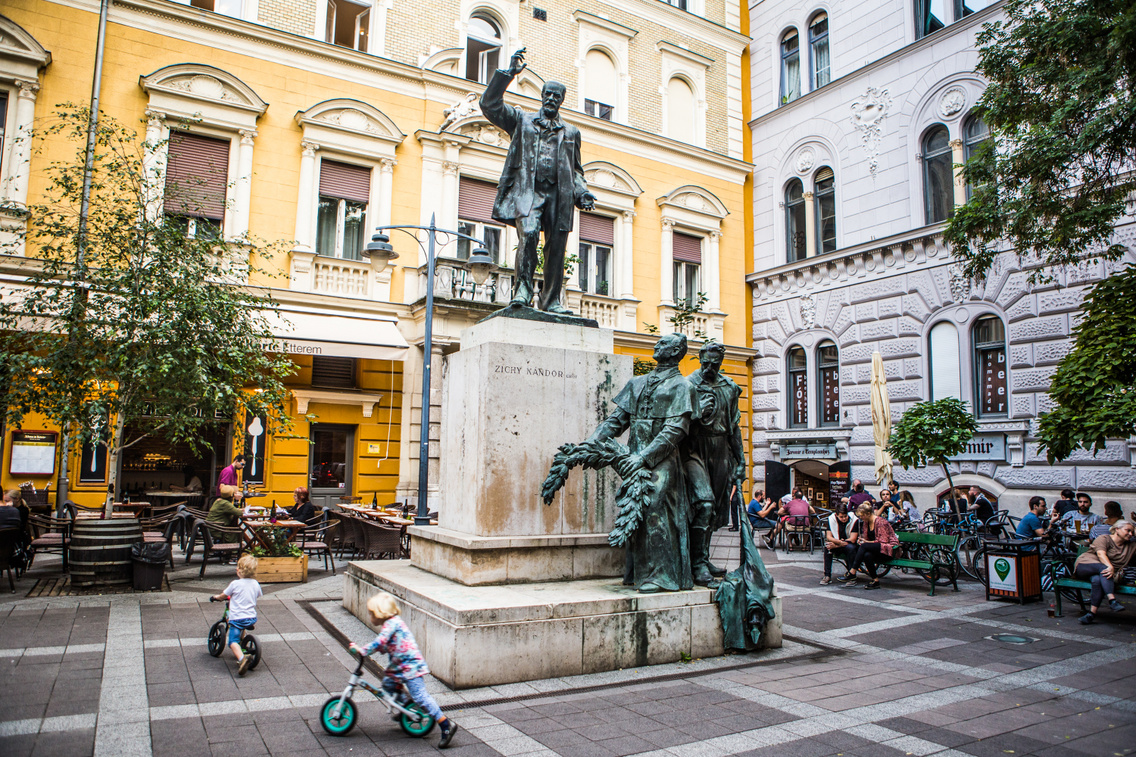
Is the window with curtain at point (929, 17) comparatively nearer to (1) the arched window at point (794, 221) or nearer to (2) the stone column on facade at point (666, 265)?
(1) the arched window at point (794, 221)

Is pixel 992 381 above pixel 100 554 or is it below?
above

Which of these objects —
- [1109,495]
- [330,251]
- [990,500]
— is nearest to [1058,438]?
[1109,495]

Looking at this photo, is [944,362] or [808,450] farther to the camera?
Result: [808,450]

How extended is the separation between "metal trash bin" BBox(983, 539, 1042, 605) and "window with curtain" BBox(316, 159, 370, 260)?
47.1ft

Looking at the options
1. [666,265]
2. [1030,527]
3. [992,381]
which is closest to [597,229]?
[666,265]

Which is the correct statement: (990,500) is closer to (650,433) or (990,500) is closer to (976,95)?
(976,95)

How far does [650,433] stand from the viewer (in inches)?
252

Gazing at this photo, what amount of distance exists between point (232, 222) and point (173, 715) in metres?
13.7

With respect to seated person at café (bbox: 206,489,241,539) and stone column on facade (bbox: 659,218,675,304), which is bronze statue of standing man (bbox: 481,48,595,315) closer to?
seated person at café (bbox: 206,489,241,539)

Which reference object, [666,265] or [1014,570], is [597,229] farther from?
[1014,570]

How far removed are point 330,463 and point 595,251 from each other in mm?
9404

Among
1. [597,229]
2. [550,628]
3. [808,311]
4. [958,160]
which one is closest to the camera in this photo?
[550,628]

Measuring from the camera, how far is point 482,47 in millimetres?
20172

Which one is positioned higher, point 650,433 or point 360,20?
point 360,20
